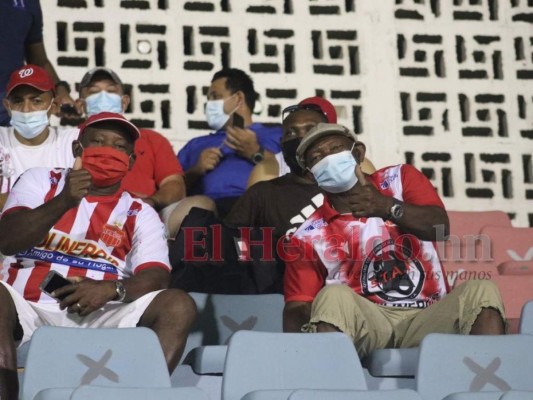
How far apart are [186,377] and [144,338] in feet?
2.05

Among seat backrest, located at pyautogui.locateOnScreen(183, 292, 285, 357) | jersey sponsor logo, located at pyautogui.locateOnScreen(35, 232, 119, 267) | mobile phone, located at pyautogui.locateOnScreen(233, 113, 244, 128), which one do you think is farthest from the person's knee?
mobile phone, located at pyautogui.locateOnScreen(233, 113, 244, 128)

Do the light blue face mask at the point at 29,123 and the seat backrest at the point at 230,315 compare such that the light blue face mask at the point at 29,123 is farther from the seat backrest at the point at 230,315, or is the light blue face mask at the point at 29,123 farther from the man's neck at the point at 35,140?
the seat backrest at the point at 230,315

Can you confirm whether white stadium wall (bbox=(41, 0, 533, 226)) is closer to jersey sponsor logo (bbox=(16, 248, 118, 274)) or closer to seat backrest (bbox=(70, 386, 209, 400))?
jersey sponsor logo (bbox=(16, 248, 118, 274))

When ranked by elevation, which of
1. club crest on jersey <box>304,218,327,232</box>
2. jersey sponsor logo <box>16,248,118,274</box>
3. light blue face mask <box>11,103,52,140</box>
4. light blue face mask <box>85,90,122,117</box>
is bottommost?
jersey sponsor logo <box>16,248,118,274</box>

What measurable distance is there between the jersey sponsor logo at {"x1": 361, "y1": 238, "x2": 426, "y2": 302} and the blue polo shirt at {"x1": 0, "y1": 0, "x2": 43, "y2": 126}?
2220 millimetres

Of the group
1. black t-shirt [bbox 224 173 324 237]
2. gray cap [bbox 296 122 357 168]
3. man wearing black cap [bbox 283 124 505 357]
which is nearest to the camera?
man wearing black cap [bbox 283 124 505 357]

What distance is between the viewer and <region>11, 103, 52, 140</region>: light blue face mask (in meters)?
5.43

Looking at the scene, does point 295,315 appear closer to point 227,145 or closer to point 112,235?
point 112,235

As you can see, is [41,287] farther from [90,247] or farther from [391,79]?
[391,79]

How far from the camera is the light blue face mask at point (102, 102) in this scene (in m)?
5.86

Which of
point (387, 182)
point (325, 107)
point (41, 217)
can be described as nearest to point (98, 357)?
point (41, 217)

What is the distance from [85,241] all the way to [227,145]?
5.29ft

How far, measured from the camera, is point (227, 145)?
6027mm

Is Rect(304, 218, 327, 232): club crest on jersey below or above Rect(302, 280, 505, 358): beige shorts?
above
